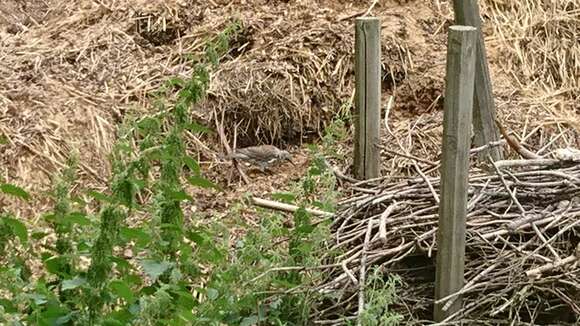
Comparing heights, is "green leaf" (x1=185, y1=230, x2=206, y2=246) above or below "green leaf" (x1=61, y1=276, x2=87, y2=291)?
above

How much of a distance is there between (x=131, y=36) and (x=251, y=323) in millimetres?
3313

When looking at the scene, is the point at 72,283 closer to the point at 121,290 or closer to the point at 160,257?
the point at 121,290

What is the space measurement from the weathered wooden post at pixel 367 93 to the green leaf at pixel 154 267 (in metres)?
1.32

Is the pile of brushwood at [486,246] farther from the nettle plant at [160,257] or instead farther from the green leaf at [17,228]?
the green leaf at [17,228]

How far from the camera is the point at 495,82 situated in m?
5.88

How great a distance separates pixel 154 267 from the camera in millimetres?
2771

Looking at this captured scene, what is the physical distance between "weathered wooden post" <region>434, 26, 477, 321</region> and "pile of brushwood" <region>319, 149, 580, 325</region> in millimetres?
82

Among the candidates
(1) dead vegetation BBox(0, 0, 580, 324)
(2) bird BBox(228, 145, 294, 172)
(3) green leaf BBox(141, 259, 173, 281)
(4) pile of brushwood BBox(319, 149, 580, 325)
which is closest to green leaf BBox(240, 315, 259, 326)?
(4) pile of brushwood BBox(319, 149, 580, 325)

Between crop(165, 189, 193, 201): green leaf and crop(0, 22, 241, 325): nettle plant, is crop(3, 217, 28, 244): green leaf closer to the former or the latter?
crop(0, 22, 241, 325): nettle plant

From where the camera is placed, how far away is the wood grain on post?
13.1 feet

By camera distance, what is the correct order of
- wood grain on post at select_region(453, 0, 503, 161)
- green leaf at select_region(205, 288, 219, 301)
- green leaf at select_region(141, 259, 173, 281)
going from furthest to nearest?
wood grain on post at select_region(453, 0, 503, 161), green leaf at select_region(205, 288, 219, 301), green leaf at select_region(141, 259, 173, 281)

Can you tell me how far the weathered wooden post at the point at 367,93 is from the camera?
3.86 metres

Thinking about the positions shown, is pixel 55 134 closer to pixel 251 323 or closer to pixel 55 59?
pixel 55 59

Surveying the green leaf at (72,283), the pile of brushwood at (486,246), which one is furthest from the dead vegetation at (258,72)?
the green leaf at (72,283)
